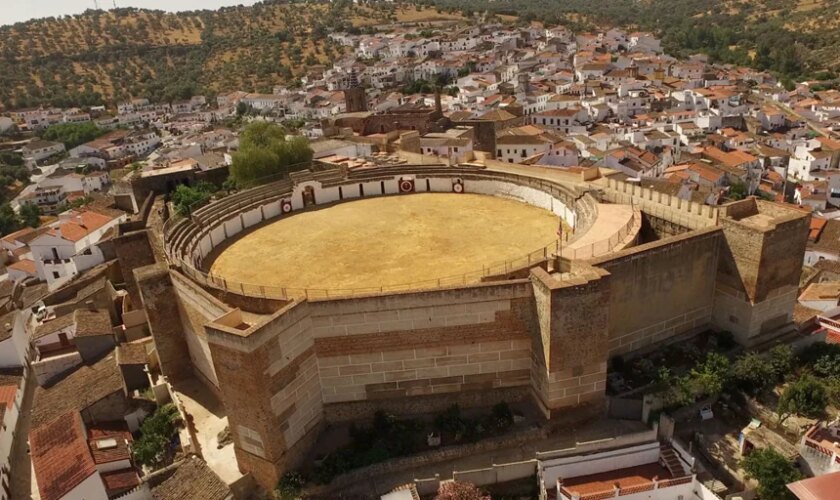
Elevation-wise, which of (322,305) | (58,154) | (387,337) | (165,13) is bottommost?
(58,154)

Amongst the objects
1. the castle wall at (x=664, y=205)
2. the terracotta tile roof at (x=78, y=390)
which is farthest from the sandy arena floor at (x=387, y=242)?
the terracotta tile roof at (x=78, y=390)

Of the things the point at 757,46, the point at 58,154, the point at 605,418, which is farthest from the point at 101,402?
the point at 757,46

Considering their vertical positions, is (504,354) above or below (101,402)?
above

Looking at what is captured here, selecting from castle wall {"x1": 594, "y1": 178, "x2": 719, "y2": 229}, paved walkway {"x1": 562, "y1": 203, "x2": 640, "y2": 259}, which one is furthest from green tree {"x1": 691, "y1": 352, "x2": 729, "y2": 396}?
castle wall {"x1": 594, "y1": 178, "x2": 719, "y2": 229}

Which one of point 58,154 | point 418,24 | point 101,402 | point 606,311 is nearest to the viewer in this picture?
point 606,311

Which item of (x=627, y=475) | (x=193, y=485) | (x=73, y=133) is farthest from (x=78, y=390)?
(x=73, y=133)

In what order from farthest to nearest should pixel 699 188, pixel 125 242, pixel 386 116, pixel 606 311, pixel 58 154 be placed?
1. pixel 58 154
2. pixel 386 116
3. pixel 699 188
4. pixel 125 242
5. pixel 606 311

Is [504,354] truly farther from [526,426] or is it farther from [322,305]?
[322,305]

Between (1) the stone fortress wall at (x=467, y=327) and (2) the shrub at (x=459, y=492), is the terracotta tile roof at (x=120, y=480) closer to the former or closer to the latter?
(1) the stone fortress wall at (x=467, y=327)
